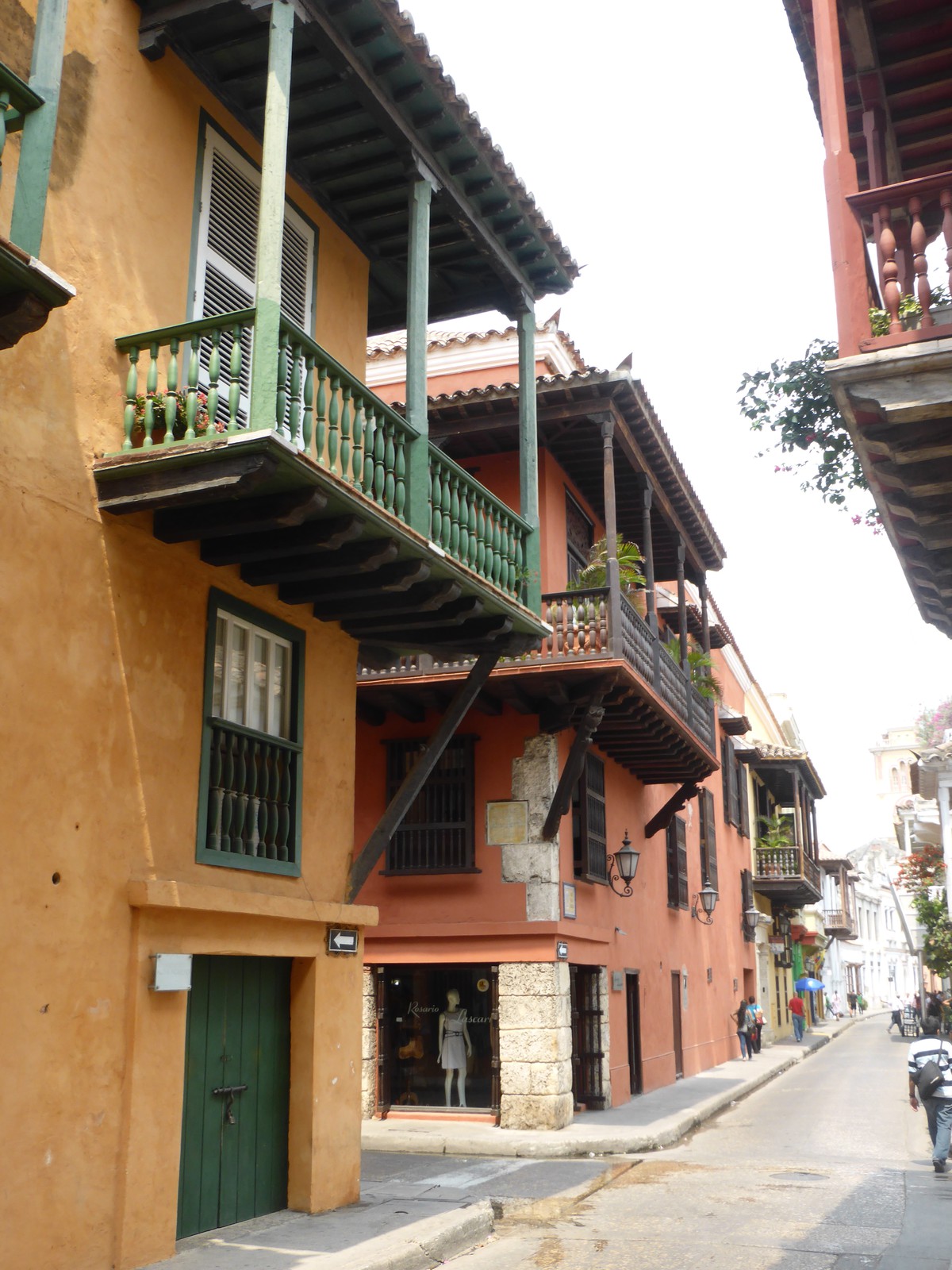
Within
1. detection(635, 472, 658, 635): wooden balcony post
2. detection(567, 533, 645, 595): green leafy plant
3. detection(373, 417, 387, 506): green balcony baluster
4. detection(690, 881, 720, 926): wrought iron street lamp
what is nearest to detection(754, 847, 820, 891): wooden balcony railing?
detection(690, 881, 720, 926): wrought iron street lamp

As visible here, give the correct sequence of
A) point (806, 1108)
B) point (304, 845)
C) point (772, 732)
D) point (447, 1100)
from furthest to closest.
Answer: point (772, 732) → point (806, 1108) → point (447, 1100) → point (304, 845)

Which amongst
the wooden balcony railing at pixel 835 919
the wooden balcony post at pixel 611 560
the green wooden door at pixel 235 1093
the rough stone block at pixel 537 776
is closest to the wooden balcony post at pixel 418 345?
the green wooden door at pixel 235 1093

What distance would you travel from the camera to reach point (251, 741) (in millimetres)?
8594

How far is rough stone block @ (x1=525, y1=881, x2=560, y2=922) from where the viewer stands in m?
14.4

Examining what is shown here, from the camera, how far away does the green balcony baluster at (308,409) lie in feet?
24.8

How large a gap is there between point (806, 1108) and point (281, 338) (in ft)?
48.8

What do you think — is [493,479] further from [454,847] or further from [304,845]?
[304,845]

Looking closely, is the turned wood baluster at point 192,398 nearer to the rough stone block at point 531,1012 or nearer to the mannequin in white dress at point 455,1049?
the rough stone block at point 531,1012

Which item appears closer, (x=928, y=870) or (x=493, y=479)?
(x=493, y=479)

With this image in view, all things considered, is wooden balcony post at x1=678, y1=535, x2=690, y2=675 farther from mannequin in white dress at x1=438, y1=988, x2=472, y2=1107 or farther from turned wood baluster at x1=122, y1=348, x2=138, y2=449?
turned wood baluster at x1=122, y1=348, x2=138, y2=449

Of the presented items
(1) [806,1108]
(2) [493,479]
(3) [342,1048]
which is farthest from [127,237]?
(1) [806,1108]

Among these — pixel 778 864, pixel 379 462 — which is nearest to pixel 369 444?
pixel 379 462

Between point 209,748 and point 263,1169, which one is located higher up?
point 209,748

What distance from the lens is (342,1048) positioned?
30.2 feet
